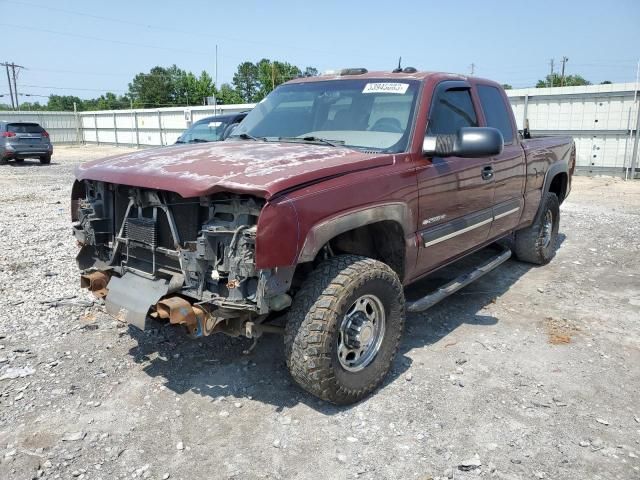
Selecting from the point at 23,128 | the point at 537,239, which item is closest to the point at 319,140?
the point at 537,239

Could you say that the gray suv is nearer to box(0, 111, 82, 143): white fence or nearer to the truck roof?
box(0, 111, 82, 143): white fence

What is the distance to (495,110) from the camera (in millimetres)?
5105

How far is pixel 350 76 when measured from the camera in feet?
14.5

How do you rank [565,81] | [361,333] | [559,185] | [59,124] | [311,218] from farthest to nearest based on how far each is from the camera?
1. [565,81]
2. [59,124]
3. [559,185]
4. [361,333]
5. [311,218]

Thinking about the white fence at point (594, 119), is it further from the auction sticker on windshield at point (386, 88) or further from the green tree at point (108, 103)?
the green tree at point (108, 103)

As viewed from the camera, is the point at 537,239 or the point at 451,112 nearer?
the point at 451,112

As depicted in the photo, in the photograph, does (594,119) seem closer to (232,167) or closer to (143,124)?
(232,167)

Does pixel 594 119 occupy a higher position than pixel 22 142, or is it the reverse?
pixel 594 119

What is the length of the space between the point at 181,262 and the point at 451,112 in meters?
2.59

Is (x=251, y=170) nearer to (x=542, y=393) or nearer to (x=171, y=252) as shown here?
(x=171, y=252)

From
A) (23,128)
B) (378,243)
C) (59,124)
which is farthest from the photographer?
(59,124)

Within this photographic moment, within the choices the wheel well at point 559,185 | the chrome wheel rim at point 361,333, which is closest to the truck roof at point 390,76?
the chrome wheel rim at point 361,333

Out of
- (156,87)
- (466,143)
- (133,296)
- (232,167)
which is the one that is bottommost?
(133,296)

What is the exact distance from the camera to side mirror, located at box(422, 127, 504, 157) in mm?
3637
